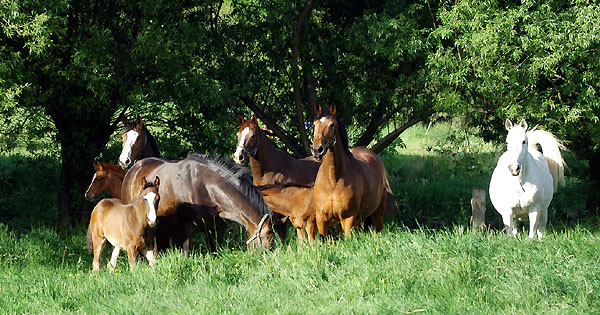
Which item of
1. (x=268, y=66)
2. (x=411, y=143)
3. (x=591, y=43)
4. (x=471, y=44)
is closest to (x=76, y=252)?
(x=268, y=66)

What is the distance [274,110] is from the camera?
17234mm

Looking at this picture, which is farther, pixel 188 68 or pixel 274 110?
pixel 274 110

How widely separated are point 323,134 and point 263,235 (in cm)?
154

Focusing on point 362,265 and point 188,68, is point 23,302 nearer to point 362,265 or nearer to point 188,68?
point 362,265

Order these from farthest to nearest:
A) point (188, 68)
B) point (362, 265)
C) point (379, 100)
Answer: point (379, 100) < point (188, 68) < point (362, 265)

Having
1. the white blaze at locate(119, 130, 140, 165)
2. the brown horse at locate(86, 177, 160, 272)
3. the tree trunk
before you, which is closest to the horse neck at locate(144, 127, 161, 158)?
the white blaze at locate(119, 130, 140, 165)

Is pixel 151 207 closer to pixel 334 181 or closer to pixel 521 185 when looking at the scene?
pixel 334 181

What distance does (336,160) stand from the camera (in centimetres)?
1002

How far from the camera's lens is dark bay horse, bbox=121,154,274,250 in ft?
31.0

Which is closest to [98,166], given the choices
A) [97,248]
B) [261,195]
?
[97,248]

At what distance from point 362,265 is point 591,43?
7.36 meters

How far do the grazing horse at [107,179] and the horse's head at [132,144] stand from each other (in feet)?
0.91

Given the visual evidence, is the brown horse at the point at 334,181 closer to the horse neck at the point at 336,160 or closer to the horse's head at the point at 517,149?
the horse neck at the point at 336,160

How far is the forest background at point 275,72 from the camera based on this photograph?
12.9 meters
